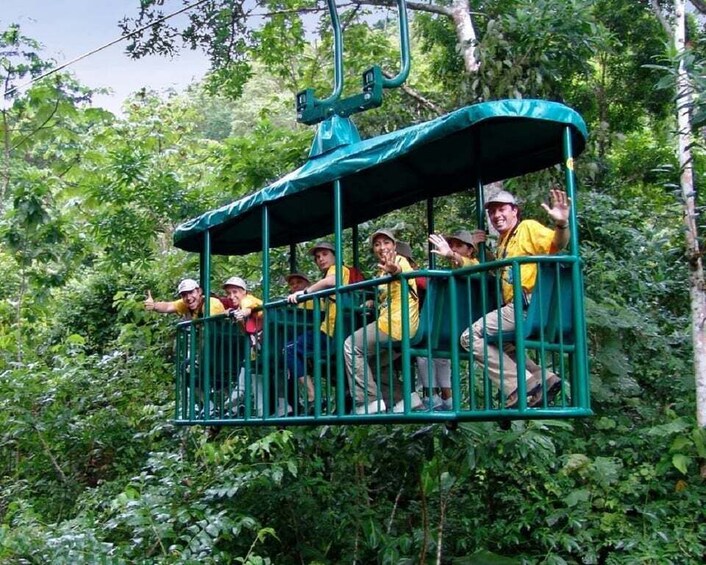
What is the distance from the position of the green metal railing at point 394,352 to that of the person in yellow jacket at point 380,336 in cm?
4

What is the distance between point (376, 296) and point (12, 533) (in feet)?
11.0

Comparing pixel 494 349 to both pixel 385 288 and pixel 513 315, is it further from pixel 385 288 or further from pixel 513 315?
pixel 385 288

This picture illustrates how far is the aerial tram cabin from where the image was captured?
418 centimetres

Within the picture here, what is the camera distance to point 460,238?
4.98 metres

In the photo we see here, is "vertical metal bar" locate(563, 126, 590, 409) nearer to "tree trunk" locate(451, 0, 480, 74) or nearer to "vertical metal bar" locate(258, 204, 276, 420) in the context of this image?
"vertical metal bar" locate(258, 204, 276, 420)

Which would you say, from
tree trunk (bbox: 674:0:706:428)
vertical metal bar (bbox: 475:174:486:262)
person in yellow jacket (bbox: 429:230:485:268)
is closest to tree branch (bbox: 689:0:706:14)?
tree trunk (bbox: 674:0:706:428)

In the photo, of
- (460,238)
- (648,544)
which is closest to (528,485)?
(648,544)

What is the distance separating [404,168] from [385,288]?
761 mm

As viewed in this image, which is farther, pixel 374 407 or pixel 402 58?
pixel 402 58

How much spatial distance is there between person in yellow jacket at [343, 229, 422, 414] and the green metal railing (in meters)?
0.04

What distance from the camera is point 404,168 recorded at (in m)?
5.52

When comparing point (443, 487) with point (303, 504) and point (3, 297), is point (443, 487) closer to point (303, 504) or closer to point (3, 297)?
point (303, 504)

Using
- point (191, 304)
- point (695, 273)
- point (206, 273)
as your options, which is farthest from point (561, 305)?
point (695, 273)

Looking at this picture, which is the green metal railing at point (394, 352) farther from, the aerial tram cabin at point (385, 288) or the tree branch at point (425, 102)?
the tree branch at point (425, 102)
